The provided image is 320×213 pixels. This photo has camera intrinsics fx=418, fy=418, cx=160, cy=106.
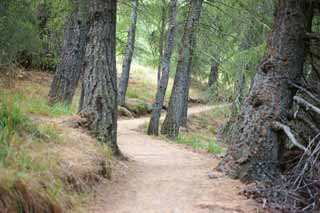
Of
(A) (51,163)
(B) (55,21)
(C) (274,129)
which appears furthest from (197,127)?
(A) (51,163)

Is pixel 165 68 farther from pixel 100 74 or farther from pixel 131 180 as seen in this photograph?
pixel 131 180

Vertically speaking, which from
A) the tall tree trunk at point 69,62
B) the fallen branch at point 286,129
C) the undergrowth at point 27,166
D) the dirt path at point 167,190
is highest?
the tall tree trunk at point 69,62

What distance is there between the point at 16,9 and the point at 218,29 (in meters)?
8.86

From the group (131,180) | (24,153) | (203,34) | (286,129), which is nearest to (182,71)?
(203,34)

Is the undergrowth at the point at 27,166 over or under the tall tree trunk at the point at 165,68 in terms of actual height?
under

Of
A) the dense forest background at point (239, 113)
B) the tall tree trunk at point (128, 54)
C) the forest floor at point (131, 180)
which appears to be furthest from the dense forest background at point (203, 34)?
the forest floor at point (131, 180)

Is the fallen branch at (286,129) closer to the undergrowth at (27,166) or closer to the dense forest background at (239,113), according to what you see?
the dense forest background at (239,113)

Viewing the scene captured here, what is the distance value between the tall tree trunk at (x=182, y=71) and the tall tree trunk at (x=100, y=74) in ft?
18.6

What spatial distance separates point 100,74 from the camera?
7.75 metres

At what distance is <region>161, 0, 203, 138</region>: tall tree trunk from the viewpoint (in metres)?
13.1

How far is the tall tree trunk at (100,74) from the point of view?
25.2ft

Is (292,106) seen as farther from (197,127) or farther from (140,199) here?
(197,127)

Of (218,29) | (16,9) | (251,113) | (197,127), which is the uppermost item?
(218,29)

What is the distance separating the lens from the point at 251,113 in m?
7.05
